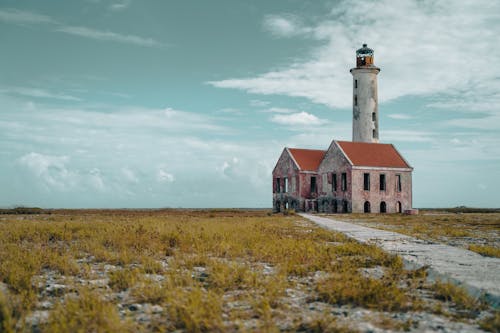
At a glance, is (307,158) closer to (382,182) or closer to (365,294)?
(382,182)

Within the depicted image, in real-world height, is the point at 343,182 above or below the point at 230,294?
above

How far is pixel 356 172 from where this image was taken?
40.8 m

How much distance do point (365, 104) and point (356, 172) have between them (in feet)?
34.6

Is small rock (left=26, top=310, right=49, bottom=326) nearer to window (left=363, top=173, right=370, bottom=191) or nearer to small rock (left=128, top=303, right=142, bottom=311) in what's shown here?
small rock (left=128, top=303, right=142, bottom=311)

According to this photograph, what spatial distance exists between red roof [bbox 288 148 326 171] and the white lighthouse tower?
4361mm

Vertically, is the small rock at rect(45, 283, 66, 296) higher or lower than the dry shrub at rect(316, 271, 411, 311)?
lower

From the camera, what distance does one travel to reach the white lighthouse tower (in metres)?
48.0

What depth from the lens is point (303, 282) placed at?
6852 mm

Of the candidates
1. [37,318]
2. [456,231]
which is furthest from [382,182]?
[37,318]

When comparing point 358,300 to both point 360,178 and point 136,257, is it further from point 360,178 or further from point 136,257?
point 360,178

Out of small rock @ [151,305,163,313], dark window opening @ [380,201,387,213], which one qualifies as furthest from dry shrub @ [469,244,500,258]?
dark window opening @ [380,201,387,213]

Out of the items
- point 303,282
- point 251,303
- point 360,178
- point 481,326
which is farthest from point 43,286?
point 360,178

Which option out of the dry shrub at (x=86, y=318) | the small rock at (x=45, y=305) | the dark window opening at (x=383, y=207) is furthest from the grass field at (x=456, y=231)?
the dark window opening at (x=383, y=207)

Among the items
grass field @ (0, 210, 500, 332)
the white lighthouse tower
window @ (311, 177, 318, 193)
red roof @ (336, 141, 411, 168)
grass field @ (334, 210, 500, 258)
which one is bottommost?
grass field @ (334, 210, 500, 258)
